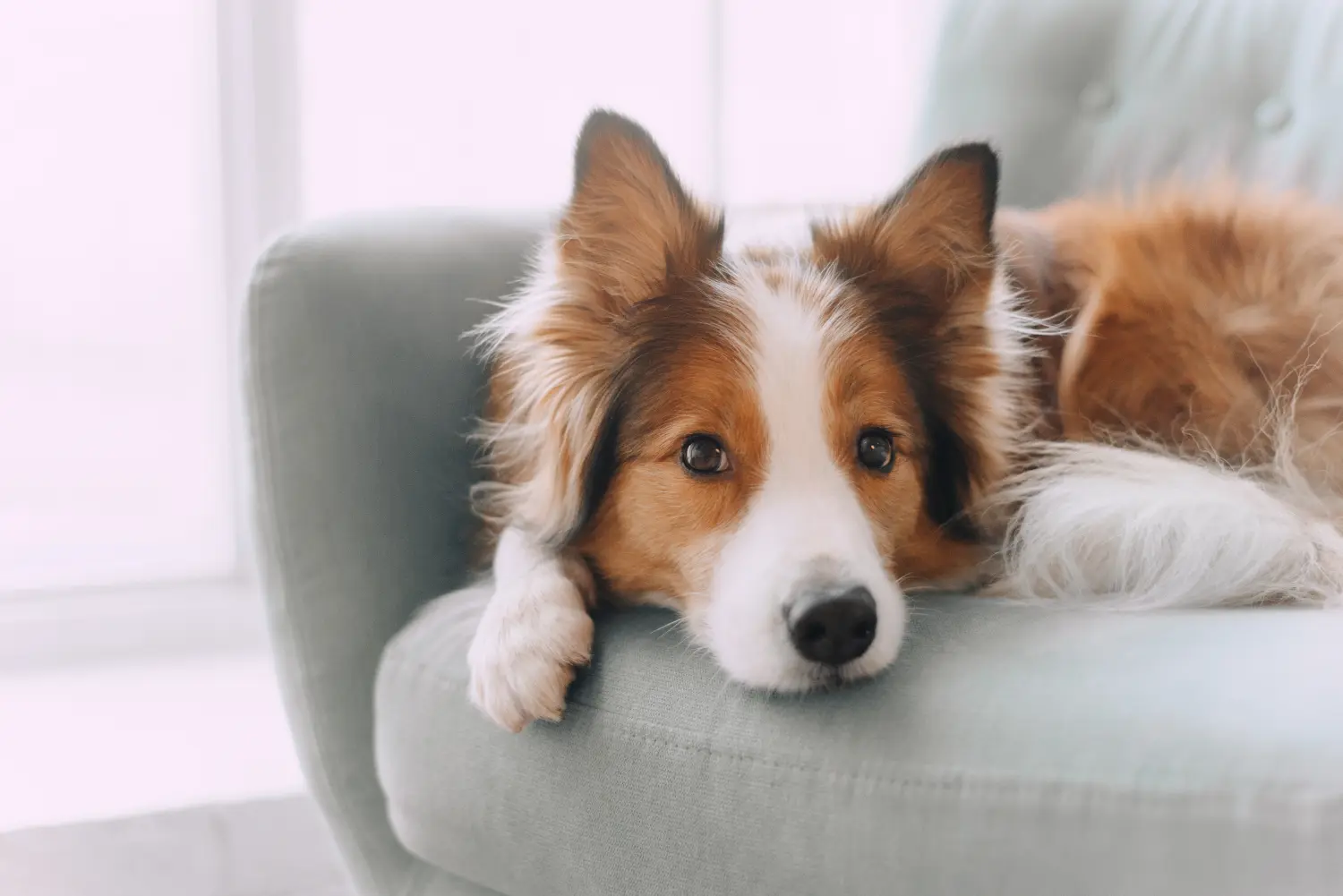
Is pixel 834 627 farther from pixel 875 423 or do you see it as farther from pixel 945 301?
pixel 945 301

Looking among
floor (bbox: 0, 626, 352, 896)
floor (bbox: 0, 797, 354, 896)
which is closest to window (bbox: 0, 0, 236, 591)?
floor (bbox: 0, 626, 352, 896)

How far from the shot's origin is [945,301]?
1702mm

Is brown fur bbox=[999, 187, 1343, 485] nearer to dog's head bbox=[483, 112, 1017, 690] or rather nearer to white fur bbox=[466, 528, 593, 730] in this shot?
dog's head bbox=[483, 112, 1017, 690]

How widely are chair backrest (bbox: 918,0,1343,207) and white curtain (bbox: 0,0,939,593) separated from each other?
1.49ft

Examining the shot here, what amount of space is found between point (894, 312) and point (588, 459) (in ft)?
1.58

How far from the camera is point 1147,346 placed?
6.05ft

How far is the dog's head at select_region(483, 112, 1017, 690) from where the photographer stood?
1451mm

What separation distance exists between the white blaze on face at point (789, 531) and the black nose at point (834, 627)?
0.04ft

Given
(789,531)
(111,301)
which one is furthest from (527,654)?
(111,301)

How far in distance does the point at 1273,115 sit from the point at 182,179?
8.26ft

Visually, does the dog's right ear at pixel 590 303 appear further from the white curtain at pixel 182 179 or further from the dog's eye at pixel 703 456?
the white curtain at pixel 182 179

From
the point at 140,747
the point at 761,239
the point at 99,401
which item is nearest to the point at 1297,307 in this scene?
the point at 761,239

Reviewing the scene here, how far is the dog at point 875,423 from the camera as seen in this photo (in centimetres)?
139

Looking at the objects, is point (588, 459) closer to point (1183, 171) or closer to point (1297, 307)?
point (1297, 307)
